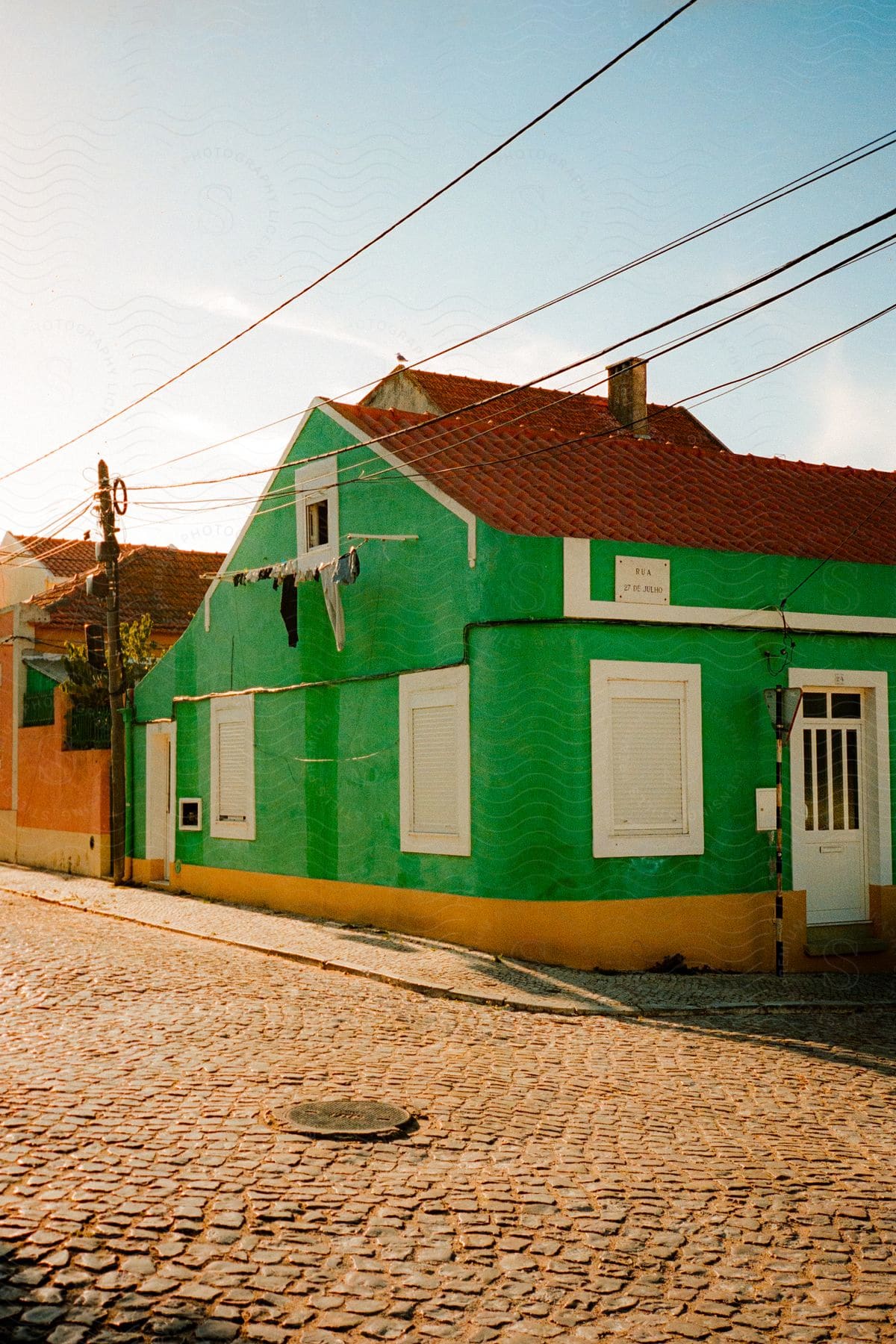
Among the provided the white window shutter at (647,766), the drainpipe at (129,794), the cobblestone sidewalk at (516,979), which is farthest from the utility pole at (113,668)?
the white window shutter at (647,766)

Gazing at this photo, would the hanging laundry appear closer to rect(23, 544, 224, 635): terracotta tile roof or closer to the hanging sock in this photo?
the hanging sock

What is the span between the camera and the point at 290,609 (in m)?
17.5

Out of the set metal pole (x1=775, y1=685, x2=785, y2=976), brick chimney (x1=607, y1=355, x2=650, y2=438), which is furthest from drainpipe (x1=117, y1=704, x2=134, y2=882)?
metal pole (x1=775, y1=685, x2=785, y2=976)

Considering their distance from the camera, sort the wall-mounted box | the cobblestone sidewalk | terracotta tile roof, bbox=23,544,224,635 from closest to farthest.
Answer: the cobblestone sidewalk
the wall-mounted box
terracotta tile roof, bbox=23,544,224,635

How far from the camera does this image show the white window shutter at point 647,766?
13.5 m

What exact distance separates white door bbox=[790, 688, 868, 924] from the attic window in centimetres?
664

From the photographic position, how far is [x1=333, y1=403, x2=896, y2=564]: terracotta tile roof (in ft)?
47.5

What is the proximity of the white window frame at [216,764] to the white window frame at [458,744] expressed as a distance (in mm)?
4215

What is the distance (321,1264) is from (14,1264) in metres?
1.14

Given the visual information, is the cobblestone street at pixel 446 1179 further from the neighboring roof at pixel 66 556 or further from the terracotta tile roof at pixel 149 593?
the neighboring roof at pixel 66 556

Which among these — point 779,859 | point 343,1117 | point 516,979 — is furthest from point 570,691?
point 343,1117

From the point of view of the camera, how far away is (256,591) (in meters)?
18.9

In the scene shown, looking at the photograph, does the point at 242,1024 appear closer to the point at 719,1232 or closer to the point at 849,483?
the point at 719,1232

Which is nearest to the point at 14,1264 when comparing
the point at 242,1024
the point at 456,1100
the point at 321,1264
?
the point at 321,1264
